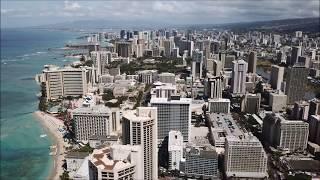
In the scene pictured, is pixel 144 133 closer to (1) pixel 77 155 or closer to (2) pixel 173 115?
(1) pixel 77 155

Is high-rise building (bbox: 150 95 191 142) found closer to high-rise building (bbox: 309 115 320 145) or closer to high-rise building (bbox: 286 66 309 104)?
high-rise building (bbox: 309 115 320 145)

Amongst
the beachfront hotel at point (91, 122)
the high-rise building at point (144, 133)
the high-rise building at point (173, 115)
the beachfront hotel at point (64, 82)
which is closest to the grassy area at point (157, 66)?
the beachfront hotel at point (64, 82)

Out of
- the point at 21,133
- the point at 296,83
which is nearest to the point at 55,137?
the point at 21,133

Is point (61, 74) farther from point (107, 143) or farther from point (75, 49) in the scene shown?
point (75, 49)

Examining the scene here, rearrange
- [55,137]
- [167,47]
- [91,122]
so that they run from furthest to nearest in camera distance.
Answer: [167,47]
[55,137]
[91,122]

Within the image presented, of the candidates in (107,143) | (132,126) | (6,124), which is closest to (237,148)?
(132,126)

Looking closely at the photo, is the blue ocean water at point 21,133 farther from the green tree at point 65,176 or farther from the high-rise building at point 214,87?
the high-rise building at point 214,87
